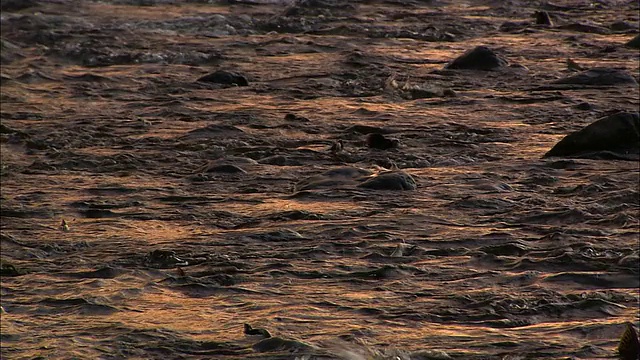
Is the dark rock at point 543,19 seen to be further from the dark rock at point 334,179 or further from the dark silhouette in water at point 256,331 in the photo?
the dark silhouette in water at point 256,331

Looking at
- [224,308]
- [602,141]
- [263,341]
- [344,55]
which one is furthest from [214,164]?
[344,55]

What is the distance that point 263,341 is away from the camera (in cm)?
311

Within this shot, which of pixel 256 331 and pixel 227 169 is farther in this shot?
pixel 227 169

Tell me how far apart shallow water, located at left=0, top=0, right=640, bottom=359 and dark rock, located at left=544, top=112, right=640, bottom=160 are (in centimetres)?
16

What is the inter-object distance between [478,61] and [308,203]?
3183 mm

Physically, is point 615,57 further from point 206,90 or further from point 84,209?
point 84,209

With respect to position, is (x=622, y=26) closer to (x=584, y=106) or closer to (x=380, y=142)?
(x=584, y=106)

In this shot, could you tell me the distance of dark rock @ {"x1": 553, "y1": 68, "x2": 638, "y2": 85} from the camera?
720 cm

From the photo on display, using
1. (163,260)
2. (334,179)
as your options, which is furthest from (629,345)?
(334,179)

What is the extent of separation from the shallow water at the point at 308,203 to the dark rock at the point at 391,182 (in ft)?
0.20

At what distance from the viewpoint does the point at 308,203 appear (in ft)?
A: 15.9

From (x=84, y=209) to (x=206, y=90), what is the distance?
2661 millimetres

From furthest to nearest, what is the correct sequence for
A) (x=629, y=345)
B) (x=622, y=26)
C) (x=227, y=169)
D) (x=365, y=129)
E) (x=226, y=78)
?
1. (x=622, y=26)
2. (x=226, y=78)
3. (x=365, y=129)
4. (x=227, y=169)
5. (x=629, y=345)

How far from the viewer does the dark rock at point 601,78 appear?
A: 720cm
